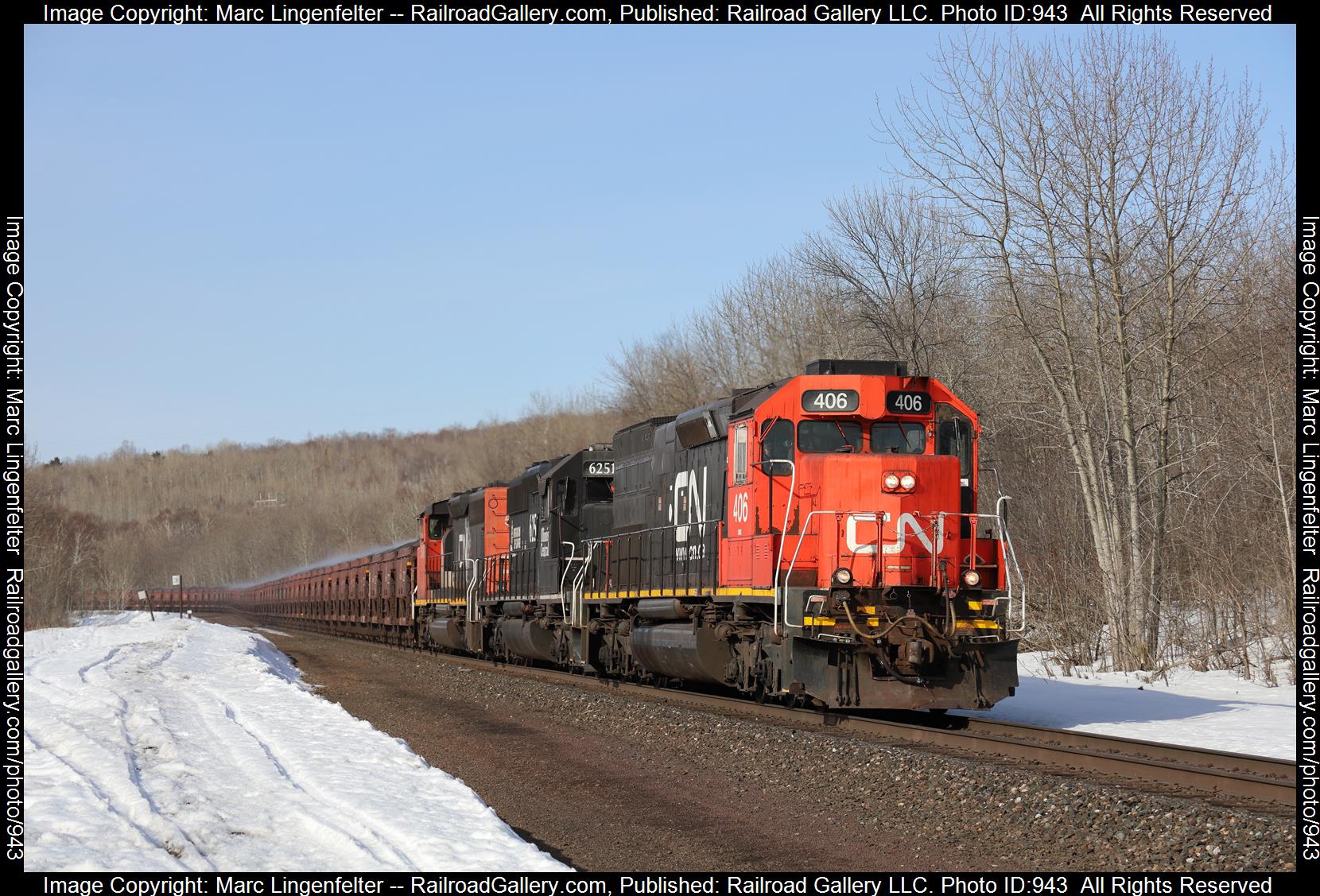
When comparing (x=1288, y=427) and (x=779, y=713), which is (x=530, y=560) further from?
(x=1288, y=427)

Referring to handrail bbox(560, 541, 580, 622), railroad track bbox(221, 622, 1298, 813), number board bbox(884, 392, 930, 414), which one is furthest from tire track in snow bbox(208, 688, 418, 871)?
handrail bbox(560, 541, 580, 622)

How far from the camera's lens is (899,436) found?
13.5 metres

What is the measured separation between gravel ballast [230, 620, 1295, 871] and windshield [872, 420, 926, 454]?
3.32m

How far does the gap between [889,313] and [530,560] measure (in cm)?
1307

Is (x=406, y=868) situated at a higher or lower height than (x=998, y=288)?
lower

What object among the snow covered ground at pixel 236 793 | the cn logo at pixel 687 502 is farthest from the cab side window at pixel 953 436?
the snow covered ground at pixel 236 793

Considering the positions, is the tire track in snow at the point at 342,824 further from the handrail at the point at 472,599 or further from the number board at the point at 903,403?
the handrail at the point at 472,599

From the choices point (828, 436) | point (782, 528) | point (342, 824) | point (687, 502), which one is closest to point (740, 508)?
point (782, 528)

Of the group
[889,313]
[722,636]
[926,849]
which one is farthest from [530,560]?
[926,849]

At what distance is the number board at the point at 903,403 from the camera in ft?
44.0

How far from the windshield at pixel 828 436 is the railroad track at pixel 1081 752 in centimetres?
292

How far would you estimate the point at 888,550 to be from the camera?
42.5ft
